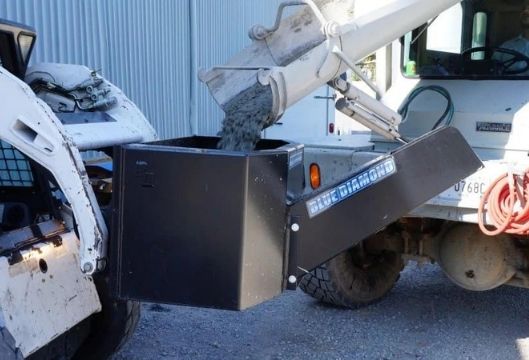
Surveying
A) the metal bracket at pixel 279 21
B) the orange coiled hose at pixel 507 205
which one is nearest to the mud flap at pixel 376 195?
the orange coiled hose at pixel 507 205

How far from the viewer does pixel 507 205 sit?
3699mm

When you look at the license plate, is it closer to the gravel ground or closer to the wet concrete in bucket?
the gravel ground

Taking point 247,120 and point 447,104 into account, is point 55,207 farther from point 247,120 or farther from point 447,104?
point 447,104

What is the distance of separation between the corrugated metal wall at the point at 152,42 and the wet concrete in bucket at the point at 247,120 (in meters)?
3.33

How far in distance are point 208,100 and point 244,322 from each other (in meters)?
5.32

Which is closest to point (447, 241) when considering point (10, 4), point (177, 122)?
point (10, 4)

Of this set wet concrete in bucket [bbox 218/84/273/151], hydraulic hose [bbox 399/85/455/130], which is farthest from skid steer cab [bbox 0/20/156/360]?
hydraulic hose [bbox 399/85/455/130]

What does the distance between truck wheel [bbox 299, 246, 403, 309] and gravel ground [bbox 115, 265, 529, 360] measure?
0.10 m

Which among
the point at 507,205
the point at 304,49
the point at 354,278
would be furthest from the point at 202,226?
the point at 354,278

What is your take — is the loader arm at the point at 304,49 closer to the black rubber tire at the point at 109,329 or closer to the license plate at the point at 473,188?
the license plate at the point at 473,188

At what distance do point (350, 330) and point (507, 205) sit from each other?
159 centimetres

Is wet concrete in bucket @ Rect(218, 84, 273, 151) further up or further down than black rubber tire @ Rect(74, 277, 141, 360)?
further up

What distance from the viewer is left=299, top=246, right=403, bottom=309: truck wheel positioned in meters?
4.99

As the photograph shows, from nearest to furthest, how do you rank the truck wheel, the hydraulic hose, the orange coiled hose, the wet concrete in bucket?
the wet concrete in bucket → the orange coiled hose → the hydraulic hose → the truck wheel
